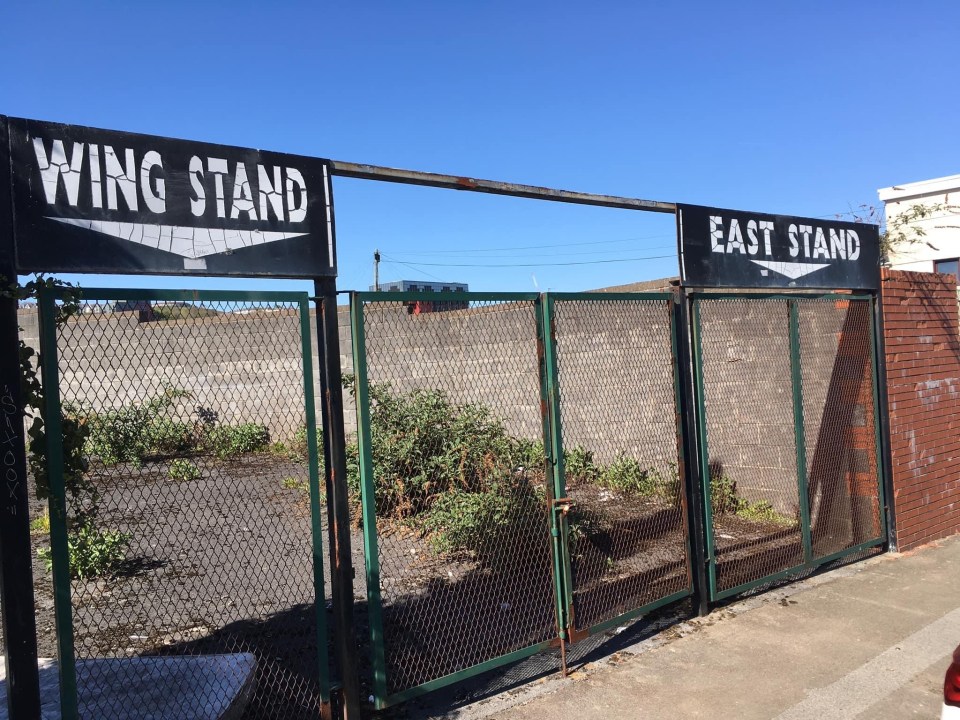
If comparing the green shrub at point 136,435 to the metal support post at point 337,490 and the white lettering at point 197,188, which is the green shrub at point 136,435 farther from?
the white lettering at point 197,188

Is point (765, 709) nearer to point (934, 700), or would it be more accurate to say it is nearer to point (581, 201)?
point (934, 700)

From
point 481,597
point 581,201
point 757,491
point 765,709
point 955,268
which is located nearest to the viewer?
point 765,709

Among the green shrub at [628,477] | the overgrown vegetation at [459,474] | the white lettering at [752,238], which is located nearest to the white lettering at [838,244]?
the white lettering at [752,238]

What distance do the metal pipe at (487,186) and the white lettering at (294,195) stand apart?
23cm

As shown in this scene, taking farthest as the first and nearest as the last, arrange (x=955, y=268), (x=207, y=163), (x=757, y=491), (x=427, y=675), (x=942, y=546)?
1. (x=955, y=268)
2. (x=757, y=491)
3. (x=942, y=546)
4. (x=427, y=675)
5. (x=207, y=163)

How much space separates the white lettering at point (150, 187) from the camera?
119 inches

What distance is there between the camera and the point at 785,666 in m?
4.33

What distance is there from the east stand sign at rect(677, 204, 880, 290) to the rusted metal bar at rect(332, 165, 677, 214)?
377 millimetres

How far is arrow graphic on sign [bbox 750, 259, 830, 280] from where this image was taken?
5845 millimetres

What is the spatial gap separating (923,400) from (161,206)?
689 cm

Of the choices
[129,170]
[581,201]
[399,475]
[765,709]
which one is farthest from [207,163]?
[399,475]

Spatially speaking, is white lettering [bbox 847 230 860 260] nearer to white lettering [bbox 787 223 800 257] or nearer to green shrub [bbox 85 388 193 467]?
white lettering [bbox 787 223 800 257]

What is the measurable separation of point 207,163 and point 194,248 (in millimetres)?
388

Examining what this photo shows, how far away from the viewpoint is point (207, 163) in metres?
3.20
